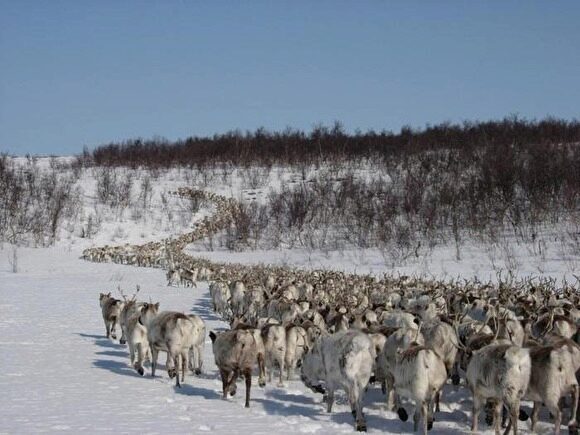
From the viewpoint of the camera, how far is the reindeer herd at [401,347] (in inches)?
332

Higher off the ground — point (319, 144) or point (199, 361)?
point (319, 144)

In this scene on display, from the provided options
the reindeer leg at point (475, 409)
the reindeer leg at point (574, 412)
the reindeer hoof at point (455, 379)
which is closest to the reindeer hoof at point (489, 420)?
the reindeer leg at point (475, 409)

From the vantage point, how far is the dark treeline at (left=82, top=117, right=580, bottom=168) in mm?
66875

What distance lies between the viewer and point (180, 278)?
105 ft

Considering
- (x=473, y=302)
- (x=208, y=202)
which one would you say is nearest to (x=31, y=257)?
(x=208, y=202)

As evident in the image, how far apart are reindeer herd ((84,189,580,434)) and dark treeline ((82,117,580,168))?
48.6 metres

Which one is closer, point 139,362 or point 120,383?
point 120,383

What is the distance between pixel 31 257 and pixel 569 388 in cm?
3902

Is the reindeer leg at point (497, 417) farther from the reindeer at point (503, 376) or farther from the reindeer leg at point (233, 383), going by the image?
the reindeer leg at point (233, 383)

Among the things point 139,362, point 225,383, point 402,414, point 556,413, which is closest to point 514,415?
point 556,413

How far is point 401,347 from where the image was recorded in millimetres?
9742

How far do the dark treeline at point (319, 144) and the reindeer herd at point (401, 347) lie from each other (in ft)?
159

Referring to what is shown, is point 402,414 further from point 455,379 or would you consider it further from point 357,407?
point 455,379

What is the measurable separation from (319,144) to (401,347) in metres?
68.1
